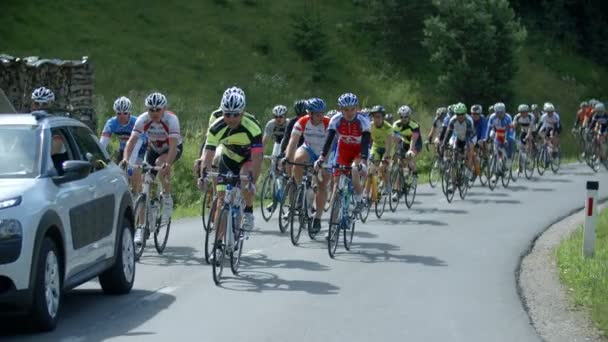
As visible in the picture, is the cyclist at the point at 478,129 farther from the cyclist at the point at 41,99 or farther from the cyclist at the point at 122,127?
the cyclist at the point at 41,99

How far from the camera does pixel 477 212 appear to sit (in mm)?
22219

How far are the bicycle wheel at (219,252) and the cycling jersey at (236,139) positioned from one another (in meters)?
0.96

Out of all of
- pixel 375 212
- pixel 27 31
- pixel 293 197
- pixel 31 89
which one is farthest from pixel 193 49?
pixel 293 197

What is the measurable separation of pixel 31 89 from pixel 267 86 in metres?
21.8

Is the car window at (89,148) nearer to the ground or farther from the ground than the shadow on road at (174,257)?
farther from the ground

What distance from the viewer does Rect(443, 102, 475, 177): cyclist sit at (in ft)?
80.3

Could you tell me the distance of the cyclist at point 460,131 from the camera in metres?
24.5

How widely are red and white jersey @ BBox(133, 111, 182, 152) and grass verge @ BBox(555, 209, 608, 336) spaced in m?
4.80

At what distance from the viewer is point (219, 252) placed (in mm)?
12602

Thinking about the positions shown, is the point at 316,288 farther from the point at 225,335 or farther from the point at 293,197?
the point at 293,197

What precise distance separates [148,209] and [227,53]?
39059 mm

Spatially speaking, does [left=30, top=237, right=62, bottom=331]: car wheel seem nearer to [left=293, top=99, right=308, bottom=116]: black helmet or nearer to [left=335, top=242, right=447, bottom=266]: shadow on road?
[left=335, top=242, right=447, bottom=266]: shadow on road

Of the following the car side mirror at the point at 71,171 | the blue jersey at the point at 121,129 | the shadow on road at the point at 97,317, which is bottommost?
the shadow on road at the point at 97,317

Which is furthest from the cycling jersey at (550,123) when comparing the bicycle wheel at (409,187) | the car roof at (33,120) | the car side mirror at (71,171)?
the car side mirror at (71,171)
